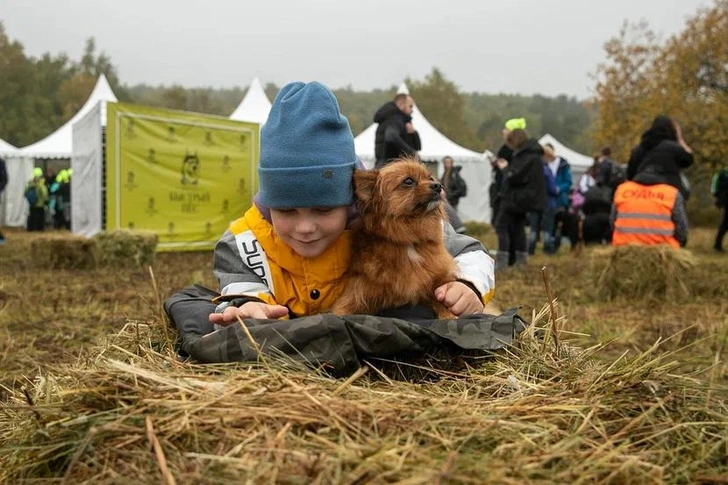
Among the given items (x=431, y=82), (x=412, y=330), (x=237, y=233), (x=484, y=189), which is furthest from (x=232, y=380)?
(x=431, y=82)

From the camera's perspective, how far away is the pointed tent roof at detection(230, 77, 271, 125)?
69.7 ft

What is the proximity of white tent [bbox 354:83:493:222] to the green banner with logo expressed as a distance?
4.43 meters

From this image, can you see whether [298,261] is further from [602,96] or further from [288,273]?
[602,96]

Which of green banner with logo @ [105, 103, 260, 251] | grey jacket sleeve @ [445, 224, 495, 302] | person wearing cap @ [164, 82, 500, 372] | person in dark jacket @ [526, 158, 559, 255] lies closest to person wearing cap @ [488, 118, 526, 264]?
person in dark jacket @ [526, 158, 559, 255]

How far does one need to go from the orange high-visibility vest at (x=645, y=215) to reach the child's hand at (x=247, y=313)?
6.15 m

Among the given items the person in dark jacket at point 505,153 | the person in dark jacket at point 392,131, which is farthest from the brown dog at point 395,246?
the person in dark jacket at point 505,153

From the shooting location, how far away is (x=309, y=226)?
248 centimetres

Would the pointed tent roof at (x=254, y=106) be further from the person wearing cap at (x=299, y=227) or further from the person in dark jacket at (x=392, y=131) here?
the person wearing cap at (x=299, y=227)

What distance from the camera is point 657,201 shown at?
7441mm

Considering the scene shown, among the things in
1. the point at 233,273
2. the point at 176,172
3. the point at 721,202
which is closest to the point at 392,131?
the point at 233,273

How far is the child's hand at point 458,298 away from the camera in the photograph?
2547 mm

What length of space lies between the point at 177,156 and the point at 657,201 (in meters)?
9.48

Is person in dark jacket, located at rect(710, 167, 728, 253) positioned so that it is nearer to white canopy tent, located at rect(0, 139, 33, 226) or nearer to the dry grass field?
the dry grass field

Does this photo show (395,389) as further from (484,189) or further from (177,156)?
(484,189)
